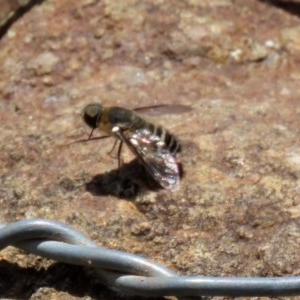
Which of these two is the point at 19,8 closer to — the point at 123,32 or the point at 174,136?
the point at 123,32

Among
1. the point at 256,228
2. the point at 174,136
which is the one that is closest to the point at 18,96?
the point at 174,136

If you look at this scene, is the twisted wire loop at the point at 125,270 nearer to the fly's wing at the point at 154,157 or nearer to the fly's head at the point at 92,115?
the fly's wing at the point at 154,157

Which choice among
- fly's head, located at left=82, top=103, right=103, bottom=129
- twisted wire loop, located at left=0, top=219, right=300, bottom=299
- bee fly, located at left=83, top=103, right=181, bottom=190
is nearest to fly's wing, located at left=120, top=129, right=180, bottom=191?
bee fly, located at left=83, top=103, right=181, bottom=190

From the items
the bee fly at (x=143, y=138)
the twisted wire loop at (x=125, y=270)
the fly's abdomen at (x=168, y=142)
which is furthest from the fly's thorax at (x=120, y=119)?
the twisted wire loop at (x=125, y=270)

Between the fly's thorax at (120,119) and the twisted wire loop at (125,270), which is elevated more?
the twisted wire loop at (125,270)

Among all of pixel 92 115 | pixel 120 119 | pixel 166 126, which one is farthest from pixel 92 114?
pixel 166 126

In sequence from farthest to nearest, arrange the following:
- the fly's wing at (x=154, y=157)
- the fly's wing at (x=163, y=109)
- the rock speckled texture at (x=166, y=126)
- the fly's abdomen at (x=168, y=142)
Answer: the fly's wing at (x=163, y=109) < the fly's abdomen at (x=168, y=142) < the fly's wing at (x=154, y=157) < the rock speckled texture at (x=166, y=126)

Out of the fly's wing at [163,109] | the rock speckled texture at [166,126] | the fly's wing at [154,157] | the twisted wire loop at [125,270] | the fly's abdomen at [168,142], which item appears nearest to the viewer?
the twisted wire loop at [125,270]

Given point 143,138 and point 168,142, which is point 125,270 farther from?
point 143,138

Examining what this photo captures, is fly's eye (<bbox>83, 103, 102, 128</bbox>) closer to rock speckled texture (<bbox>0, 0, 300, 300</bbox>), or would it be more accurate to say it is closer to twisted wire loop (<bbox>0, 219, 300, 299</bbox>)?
rock speckled texture (<bbox>0, 0, 300, 300</bbox>)
